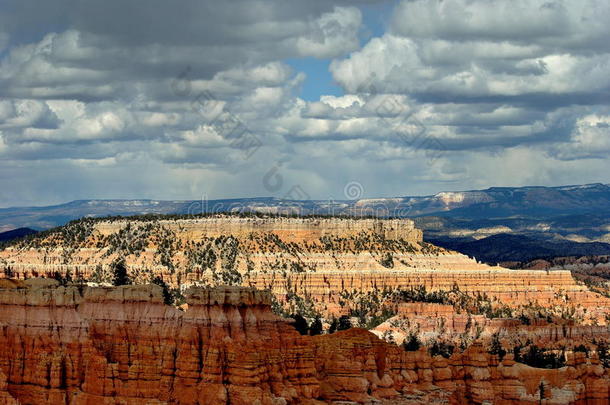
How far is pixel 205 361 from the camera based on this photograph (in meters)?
79.7

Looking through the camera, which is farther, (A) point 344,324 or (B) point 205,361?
(A) point 344,324

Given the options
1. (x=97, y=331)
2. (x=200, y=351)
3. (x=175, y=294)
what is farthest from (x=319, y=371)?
(x=175, y=294)

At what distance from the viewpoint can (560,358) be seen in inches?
5418

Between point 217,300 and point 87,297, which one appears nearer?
point 217,300

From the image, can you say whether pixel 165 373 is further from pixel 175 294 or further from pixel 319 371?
pixel 175 294

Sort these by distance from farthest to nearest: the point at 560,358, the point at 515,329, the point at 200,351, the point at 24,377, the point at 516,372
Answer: the point at 515,329
the point at 560,358
the point at 516,372
the point at 24,377
the point at 200,351

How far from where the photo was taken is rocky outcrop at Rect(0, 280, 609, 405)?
79562 millimetres

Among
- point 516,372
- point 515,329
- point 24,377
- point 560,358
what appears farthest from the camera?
point 515,329

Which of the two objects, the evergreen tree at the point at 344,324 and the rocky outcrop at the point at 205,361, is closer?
the rocky outcrop at the point at 205,361

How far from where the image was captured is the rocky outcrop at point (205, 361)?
79562 millimetres

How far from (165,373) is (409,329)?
361 feet

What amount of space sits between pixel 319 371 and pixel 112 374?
13.9 metres

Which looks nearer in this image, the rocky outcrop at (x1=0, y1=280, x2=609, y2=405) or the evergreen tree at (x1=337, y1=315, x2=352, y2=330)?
the rocky outcrop at (x1=0, y1=280, x2=609, y2=405)

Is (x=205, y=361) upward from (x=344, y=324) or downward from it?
upward
